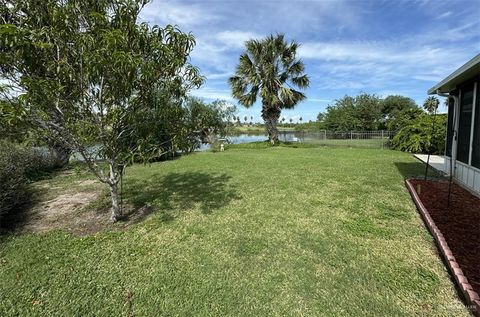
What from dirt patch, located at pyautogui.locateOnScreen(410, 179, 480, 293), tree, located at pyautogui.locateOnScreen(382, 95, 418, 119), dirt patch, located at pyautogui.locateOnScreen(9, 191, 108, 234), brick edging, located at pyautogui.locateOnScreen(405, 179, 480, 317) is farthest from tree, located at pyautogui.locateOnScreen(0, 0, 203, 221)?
tree, located at pyautogui.locateOnScreen(382, 95, 418, 119)

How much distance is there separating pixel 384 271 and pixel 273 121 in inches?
577

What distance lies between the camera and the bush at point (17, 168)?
4.36m

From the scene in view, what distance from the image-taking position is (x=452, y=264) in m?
2.61

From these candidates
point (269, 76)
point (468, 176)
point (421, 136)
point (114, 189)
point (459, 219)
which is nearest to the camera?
point (459, 219)

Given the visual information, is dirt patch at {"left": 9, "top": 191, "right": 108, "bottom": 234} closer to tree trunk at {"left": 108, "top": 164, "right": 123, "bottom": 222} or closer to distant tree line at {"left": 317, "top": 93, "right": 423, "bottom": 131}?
tree trunk at {"left": 108, "top": 164, "right": 123, "bottom": 222}

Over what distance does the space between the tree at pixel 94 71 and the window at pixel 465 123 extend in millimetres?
5648

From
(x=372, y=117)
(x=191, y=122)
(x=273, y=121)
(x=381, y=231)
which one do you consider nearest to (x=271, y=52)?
(x=273, y=121)

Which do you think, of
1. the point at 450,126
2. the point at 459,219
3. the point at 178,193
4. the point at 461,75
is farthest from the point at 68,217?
the point at 450,126

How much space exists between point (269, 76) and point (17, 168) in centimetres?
1311

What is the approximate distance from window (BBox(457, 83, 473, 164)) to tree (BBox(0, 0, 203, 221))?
5.65 meters

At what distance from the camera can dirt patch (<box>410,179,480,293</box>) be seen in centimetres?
271

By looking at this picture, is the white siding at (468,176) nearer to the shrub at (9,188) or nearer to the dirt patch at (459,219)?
the dirt patch at (459,219)

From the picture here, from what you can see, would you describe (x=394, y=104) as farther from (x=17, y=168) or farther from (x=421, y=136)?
(x=17, y=168)

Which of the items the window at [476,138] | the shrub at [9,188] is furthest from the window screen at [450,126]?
the shrub at [9,188]
